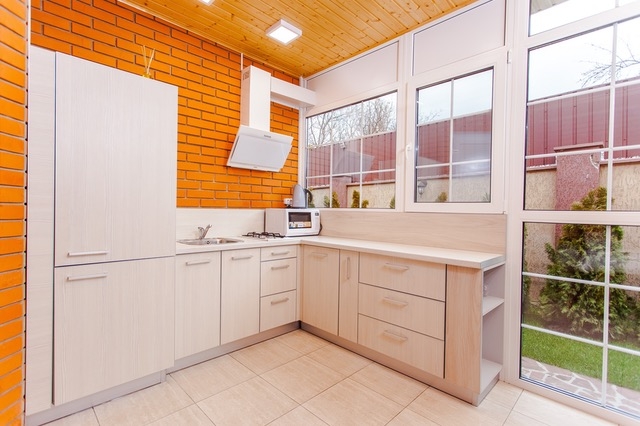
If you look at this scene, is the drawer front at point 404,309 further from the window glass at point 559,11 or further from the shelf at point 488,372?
the window glass at point 559,11

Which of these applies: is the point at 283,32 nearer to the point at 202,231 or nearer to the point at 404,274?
the point at 202,231

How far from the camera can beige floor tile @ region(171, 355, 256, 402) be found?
6.40 ft

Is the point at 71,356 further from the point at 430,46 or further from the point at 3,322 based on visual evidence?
the point at 430,46

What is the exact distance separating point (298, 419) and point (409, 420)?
24.3 inches

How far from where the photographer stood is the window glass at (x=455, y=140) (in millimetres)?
2256

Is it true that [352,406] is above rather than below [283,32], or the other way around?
below

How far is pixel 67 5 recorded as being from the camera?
2107 mm

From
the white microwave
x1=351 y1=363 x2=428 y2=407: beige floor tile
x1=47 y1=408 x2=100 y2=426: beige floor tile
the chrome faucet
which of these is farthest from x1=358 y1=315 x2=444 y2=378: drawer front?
x1=47 y1=408 x2=100 y2=426: beige floor tile

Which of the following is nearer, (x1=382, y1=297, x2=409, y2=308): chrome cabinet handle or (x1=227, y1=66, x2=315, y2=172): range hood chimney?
(x1=382, y1=297, x2=409, y2=308): chrome cabinet handle

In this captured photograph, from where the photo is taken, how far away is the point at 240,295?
245cm

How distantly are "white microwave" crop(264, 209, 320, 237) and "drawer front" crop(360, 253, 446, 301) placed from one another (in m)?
0.88

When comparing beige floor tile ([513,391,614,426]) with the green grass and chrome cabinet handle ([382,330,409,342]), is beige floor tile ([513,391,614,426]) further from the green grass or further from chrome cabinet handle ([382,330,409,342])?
chrome cabinet handle ([382,330,409,342])

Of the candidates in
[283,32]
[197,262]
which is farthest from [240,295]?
[283,32]

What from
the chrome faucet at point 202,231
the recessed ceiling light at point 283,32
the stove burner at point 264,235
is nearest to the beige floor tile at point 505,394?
the stove burner at point 264,235
